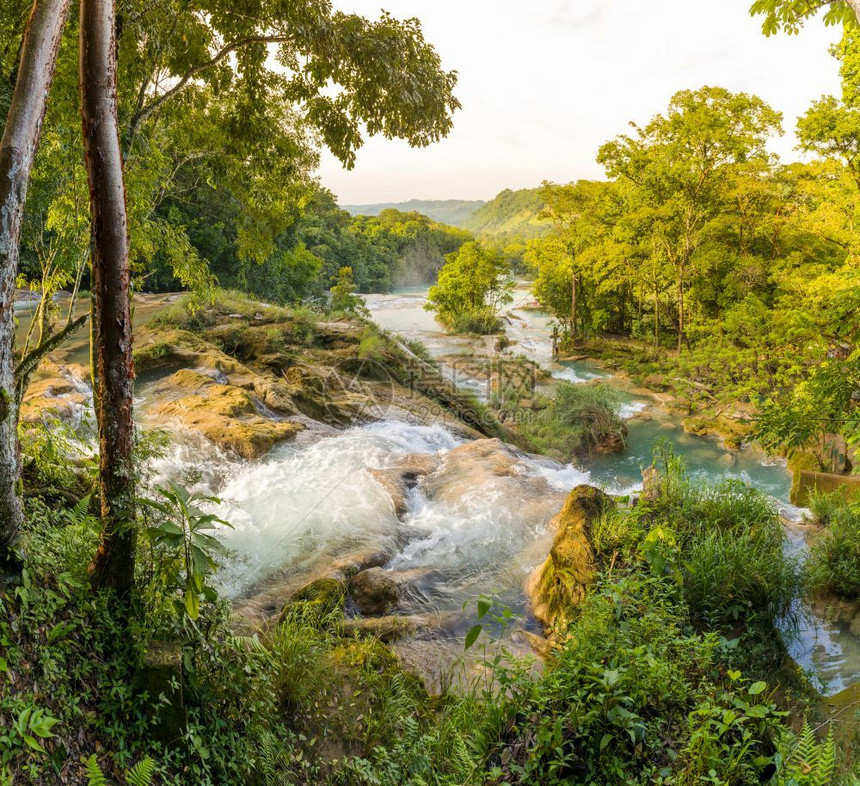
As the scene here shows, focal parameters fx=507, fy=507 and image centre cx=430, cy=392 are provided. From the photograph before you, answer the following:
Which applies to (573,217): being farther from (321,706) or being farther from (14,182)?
(14,182)

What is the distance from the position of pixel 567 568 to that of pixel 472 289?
73.9 feet

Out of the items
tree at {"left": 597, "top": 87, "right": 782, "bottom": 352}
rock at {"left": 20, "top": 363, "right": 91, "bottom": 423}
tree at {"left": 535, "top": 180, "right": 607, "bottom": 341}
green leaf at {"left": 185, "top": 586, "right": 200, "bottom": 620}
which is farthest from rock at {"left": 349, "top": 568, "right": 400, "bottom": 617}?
tree at {"left": 535, "top": 180, "right": 607, "bottom": 341}

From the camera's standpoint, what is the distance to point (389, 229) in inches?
2499

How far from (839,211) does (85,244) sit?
610 inches

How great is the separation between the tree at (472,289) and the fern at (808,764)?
23572 mm

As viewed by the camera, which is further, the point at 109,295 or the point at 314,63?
the point at 314,63

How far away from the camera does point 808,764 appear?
2.17 m

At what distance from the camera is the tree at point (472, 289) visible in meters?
25.5

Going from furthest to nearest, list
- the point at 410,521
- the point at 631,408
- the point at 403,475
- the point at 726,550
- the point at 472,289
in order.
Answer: the point at 472,289
the point at 631,408
the point at 403,475
the point at 410,521
the point at 726,550

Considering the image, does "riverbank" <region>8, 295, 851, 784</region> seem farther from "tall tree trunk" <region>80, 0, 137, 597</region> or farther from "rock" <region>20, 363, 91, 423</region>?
"rock" <region>20, 363, 91, 423</region>

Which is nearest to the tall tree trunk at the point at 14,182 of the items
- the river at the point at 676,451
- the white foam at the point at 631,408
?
the river at the point at 676,451

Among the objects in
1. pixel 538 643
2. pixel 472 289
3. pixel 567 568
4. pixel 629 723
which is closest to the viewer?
pixel 629 723

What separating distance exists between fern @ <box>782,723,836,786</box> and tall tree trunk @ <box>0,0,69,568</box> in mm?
3561

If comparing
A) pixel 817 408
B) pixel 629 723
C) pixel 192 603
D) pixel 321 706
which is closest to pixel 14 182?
pixel 192 603
